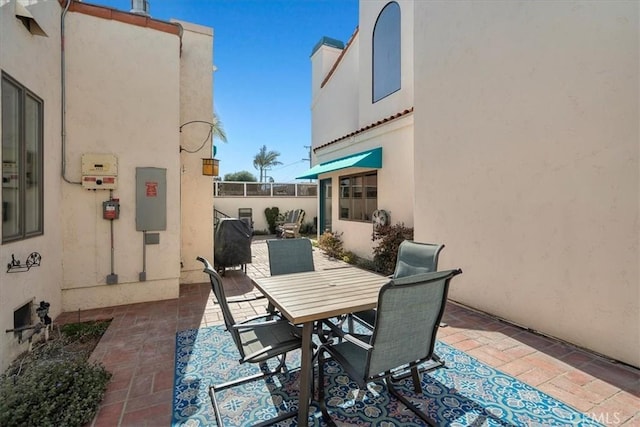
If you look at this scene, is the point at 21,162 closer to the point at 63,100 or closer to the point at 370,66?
the point at 63,100

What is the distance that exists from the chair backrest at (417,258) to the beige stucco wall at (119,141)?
16.8 ft

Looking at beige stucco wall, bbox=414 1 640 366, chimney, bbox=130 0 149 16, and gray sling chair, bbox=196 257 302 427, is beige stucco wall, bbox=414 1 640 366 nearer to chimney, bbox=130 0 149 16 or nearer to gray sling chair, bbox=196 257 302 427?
gray sling chair, bbox=196 257 302 427

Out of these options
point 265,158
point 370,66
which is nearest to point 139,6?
point 370,66

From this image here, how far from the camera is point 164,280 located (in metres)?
6.93

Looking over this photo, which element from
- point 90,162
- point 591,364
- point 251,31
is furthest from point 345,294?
point 251,31

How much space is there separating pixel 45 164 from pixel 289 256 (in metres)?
4.63

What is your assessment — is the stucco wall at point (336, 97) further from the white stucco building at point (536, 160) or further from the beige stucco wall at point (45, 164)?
the beige stucco wall at point (45, 164)

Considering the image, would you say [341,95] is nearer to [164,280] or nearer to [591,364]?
[164,280]

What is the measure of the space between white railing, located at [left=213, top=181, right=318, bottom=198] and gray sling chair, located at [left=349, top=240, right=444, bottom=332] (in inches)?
689

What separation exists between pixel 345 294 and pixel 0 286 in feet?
14.2

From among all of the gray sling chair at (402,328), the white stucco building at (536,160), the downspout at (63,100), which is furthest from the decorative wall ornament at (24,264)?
the white stucco building at (536,160)

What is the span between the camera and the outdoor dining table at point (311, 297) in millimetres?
2992


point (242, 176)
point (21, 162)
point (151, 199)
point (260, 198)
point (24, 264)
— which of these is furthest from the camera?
point (242, 176)

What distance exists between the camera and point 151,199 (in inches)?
263
